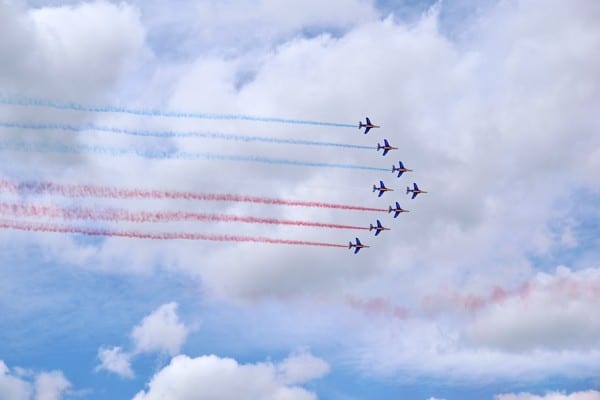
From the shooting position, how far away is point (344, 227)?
196m
